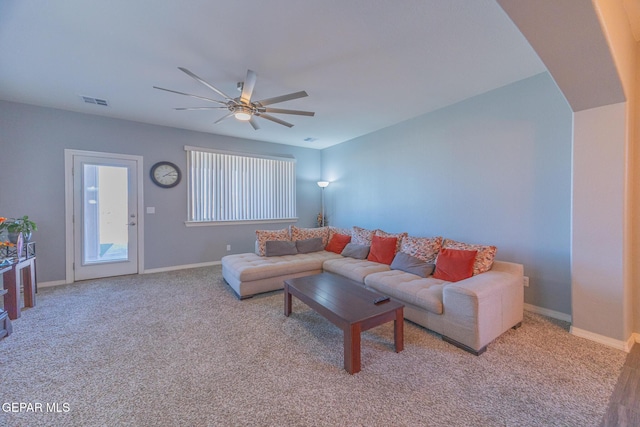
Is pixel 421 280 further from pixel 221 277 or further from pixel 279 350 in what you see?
pixel 221 277

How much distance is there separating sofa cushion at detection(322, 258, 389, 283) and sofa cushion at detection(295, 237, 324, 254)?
2.01 feet

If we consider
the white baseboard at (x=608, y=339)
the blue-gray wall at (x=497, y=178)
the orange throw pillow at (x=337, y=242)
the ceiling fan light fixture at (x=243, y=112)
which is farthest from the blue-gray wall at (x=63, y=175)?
the white baseboard at (x=608, y=339)

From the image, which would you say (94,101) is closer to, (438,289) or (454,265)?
(438,289)

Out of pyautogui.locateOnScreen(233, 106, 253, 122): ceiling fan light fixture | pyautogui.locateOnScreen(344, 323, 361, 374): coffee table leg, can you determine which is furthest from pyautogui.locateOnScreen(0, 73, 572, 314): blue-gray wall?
pyautogui.locateOnScreen(233, 106, 253, 122): ceiling fan light fixture

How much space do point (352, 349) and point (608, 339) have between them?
90.7 inches

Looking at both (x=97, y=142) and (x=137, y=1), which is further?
(x=97, y=142)

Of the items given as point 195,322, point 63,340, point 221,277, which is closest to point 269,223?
point 221,277

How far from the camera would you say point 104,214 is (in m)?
4.18

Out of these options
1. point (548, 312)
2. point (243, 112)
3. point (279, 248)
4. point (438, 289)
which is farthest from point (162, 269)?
point (548, 312)

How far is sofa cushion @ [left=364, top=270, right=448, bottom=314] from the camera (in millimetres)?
2338

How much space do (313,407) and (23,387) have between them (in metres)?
1.99

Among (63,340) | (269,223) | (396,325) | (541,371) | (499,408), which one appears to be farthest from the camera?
(269,223)

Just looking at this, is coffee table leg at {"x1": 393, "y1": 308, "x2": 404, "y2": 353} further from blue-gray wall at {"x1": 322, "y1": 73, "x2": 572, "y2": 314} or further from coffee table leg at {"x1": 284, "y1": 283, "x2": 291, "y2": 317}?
blue-gray wall at {"x1": 322, "y1": 73, "x2": 572, "y2": 314}

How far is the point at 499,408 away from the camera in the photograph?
5.00 feet
